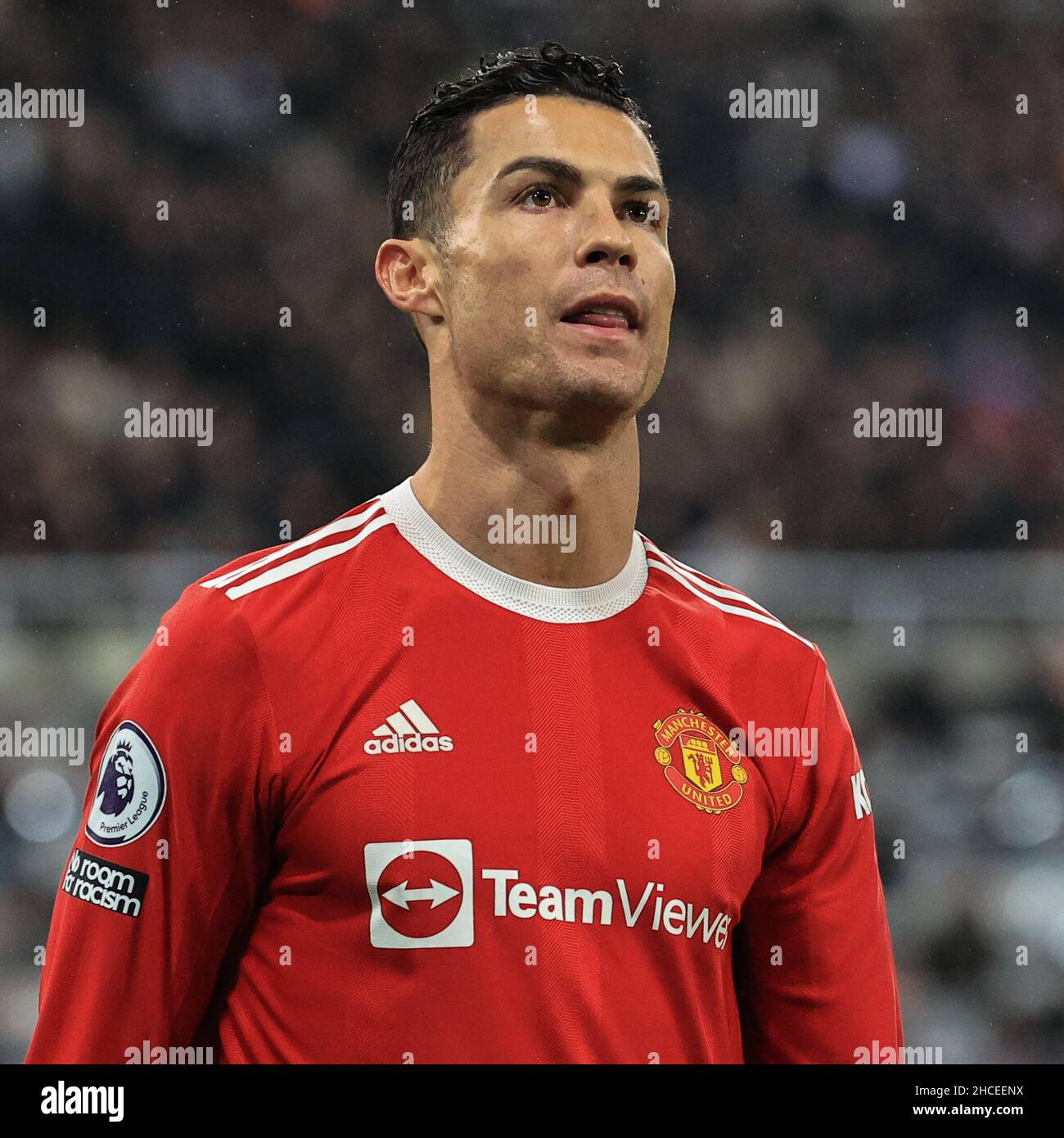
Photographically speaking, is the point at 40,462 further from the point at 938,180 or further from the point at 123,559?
the point at 938,180

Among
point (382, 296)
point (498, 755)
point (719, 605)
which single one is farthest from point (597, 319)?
point (382, 296)

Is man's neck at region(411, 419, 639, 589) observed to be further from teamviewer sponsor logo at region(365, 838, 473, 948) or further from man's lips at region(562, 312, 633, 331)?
teamviewer sponsor logo at region(365, 838, 473, 948)

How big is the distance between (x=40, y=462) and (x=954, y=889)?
10.8ft

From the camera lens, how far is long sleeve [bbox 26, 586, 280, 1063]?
1741 millimetres

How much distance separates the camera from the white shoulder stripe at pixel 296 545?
1881 millimetres

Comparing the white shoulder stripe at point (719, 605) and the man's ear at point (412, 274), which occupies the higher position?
the man's ear at point (412, 274)

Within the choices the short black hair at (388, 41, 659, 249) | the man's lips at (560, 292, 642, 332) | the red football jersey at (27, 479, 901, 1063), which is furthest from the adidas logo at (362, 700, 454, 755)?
the short black hair at (388, 41, 659, 249)

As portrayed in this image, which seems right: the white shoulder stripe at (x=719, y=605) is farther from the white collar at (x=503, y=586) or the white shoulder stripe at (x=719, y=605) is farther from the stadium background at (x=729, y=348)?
the stadium background at (x=729, y=348)

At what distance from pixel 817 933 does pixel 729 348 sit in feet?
11.8

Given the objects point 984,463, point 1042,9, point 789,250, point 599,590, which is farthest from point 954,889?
point 1042,9

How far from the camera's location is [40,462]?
4.80 metres

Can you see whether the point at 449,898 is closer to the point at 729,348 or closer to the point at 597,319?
the point at 597,319

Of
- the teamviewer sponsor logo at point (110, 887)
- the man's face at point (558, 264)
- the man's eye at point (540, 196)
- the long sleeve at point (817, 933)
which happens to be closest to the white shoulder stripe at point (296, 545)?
the man's face at point (558, 264)

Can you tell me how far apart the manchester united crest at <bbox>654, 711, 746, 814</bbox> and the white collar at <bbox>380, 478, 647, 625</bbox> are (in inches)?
7.3
